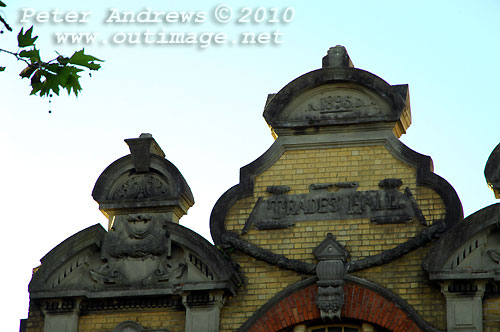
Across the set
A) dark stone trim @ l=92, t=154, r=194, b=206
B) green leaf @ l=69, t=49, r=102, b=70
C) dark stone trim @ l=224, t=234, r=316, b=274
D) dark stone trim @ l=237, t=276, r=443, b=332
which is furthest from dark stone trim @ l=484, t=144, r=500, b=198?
green leaf @ l=69, t=49, r=102, b=70

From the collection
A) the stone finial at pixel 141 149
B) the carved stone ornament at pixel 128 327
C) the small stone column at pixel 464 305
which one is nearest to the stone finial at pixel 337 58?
the stone finial at pixel 141 149

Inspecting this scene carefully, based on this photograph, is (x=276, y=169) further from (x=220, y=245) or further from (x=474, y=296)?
(x=474, y=296)

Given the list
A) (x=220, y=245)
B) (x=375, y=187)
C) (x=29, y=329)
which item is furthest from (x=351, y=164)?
(x=29, y=329)

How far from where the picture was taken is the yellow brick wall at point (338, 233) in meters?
16.7

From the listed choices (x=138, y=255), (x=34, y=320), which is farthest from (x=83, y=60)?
(x=34, y=320)

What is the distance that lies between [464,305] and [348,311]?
5.54ft

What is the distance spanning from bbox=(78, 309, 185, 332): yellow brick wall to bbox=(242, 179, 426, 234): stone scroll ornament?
5.61ft

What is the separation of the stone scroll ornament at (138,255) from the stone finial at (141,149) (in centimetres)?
82

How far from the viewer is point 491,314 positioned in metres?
16.2

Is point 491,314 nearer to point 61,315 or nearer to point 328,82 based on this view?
point 328,82

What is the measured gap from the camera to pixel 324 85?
18.0m

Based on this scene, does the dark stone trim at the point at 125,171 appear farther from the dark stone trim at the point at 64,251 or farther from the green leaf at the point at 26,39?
the green leaf at the point at 26,39

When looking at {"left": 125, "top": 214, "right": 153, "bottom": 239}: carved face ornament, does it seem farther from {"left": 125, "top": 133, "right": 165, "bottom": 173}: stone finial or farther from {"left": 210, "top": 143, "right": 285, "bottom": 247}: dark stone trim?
{"left": 210, "top": 143, "right": 285, "bottom": 247}: dark stone trim

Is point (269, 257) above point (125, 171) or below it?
below
